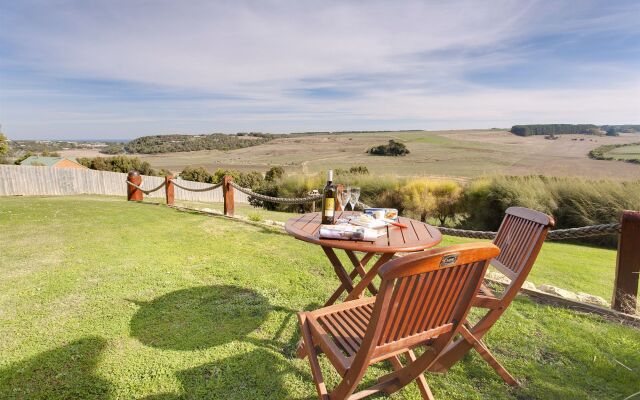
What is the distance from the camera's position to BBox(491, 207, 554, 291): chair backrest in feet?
6.76

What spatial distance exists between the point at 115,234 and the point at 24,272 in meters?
1.76

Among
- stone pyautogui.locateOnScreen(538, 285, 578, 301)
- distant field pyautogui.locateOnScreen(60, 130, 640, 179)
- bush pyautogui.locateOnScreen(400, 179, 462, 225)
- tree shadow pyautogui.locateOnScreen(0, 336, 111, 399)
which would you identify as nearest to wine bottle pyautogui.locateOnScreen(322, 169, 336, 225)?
tree shadow pyautogui.locateOnScreen(0, 336, 111, 399)

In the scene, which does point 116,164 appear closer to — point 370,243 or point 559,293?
point 370,243

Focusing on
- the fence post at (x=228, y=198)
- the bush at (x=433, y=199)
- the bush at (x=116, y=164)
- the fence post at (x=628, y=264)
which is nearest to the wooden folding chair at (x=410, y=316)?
the fence post at (x=628, y=264)

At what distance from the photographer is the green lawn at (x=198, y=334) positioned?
2168 millimetres

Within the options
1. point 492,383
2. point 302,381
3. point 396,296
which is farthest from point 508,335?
point 396,296

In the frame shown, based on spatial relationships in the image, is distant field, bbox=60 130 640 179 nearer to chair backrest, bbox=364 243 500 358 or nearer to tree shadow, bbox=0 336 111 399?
tree shadow, bbox=0 336 111 399

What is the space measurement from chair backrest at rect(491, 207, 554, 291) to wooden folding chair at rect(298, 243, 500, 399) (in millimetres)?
744

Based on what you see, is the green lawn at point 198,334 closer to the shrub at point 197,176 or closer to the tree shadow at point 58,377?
the tree shadow at point 58,377

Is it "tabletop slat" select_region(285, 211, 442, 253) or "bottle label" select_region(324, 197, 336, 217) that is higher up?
"bottle label" select_region(324, 197, 336, 217)

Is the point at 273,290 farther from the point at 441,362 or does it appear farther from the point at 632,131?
the point at 632,131

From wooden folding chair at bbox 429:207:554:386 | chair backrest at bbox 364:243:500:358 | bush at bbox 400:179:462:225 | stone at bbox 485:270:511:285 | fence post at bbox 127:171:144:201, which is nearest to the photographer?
chair backrest at bbox 364:243:500:358

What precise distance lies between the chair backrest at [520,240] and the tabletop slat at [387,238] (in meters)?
0.53

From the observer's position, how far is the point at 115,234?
5.53 m
